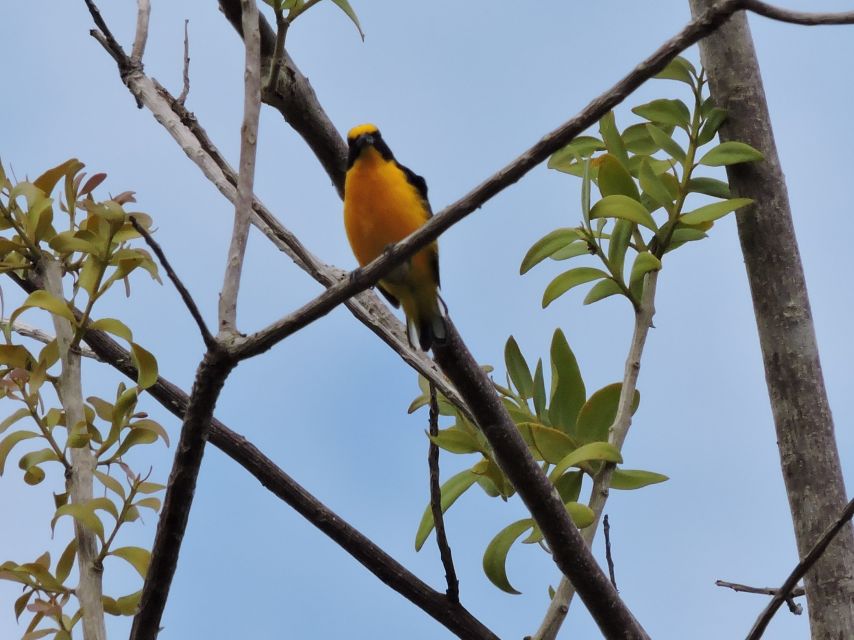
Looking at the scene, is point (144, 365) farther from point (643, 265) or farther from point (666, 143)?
point (666, 143)

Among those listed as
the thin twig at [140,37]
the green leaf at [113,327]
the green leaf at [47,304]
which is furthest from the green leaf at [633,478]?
the thin twig at [140,37]

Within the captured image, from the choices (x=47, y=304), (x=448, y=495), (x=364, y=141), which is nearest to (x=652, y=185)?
(x=364, y=141)

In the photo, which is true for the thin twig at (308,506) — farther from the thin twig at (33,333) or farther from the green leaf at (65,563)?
the green leaf at (65,563)

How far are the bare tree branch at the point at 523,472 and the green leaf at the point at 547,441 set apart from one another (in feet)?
1.08

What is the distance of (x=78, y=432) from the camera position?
2.00 metres

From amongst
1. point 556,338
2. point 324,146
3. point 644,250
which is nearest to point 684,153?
point 644,250

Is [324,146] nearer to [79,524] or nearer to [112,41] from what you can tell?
[112,41]

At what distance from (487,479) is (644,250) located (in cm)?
79

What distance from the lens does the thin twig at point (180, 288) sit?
1.67 meters

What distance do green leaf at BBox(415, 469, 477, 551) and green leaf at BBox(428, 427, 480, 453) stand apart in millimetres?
154

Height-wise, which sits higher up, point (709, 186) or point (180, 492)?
point (709, 186)

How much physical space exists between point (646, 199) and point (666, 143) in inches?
6.6

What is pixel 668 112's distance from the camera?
2930 mm

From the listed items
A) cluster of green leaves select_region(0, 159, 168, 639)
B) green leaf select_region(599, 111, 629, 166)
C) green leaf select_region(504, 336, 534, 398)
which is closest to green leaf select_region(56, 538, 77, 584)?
cluster of green leaves select_region(0, 159, 168, 639)
